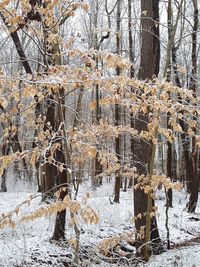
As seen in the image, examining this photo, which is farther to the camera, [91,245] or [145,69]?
[91,245]

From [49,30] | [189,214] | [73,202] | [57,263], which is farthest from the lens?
[189,214]

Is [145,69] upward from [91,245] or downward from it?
upward

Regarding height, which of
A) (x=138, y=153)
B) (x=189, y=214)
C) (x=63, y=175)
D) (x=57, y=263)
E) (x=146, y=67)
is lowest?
(x=189, y=214)

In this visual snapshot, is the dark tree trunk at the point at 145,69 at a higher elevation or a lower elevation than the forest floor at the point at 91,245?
higher

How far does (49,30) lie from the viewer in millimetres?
4738

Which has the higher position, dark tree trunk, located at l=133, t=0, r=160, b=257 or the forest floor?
dark tree trunk, located at l=133, t=0, r=160, b=257

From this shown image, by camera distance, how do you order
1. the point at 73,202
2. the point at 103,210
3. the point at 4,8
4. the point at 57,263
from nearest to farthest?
the point at 73,202 < the point at 4,8 < the point at 57,263 < the point at 103,210

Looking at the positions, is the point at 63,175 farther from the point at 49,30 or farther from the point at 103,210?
the point at 49,30

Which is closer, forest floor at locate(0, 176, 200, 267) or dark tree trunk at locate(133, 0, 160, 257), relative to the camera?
forest floor at locate(0, 176, 200, 267)

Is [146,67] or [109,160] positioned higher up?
[146,67]

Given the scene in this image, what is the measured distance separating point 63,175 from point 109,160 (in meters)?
4.42

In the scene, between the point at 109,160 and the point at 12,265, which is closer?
the point at 109,160

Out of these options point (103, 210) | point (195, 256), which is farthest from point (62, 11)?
point (103, 210)

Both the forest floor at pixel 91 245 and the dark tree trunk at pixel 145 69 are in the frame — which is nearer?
the forest floor at pixel 91 245
